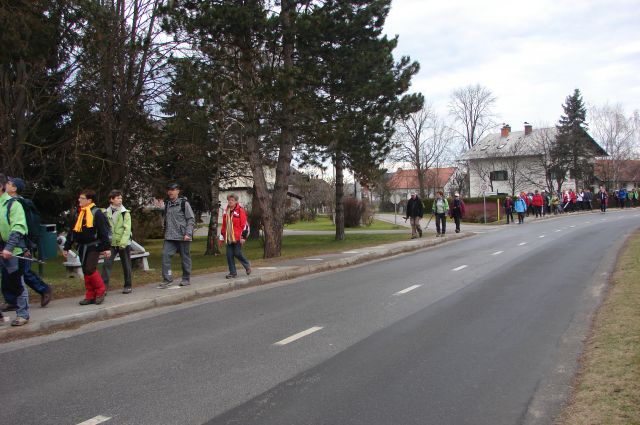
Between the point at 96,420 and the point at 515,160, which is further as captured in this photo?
the point at 515,160

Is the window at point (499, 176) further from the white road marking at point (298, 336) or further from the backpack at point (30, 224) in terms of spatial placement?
the backpack at point (30, 224)

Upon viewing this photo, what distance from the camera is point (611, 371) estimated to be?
15.9 ft

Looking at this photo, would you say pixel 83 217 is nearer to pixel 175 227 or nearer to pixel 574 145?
pixel 175 227

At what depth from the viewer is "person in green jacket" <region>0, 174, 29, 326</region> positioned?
6.89 metres

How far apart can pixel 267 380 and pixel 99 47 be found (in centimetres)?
1275

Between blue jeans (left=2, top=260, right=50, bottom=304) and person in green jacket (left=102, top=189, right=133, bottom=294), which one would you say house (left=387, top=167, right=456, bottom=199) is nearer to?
person in green jacket (left=102, top=189, right=133, bottom=294)

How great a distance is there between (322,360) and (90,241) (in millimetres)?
4848

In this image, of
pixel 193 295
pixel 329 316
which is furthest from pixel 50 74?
pixel 329 316

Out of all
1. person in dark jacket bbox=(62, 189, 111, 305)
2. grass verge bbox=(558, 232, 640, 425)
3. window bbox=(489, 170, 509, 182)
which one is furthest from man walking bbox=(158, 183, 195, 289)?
window bbox=(489, 170, 509, 182)

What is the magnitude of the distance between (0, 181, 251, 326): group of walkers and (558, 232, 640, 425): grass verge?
6661 mm

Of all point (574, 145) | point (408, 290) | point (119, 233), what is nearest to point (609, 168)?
point (574, 145)

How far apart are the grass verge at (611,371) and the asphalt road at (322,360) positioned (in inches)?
7.1

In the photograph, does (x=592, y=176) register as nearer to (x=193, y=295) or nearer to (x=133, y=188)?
(x=133, y=188)

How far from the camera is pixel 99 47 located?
1458 centimetres
